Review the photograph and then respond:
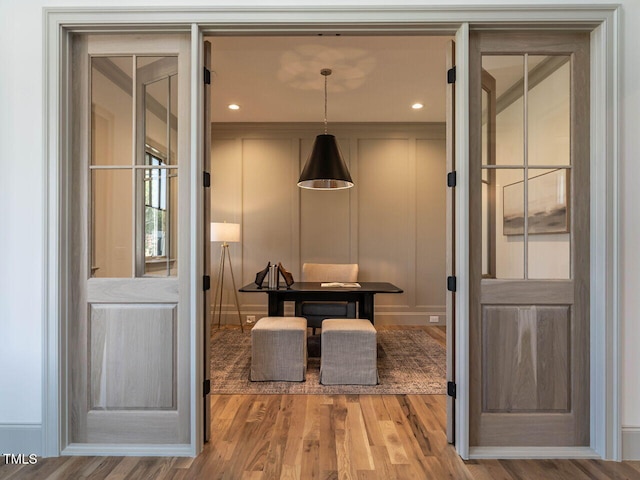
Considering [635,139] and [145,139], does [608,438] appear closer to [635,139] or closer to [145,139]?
[635,139]

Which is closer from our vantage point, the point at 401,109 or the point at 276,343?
the point at 276,343

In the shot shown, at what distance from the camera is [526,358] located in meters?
2.09

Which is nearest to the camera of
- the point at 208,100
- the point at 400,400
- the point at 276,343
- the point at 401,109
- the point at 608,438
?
the point at 608,438

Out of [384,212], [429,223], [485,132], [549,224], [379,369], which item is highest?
[485,132]

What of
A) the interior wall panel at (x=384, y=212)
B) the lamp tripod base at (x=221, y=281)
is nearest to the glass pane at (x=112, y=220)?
the lamp tripod base at (x=221, y=281)

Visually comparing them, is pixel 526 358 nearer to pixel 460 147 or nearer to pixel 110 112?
pixel 460 147

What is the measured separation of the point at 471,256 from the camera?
208 cm

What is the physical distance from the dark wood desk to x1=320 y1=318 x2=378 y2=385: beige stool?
639 millimetres

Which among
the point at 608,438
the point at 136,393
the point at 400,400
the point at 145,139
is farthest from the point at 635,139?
the point at 136,393

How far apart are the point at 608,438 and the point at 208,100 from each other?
108 inches

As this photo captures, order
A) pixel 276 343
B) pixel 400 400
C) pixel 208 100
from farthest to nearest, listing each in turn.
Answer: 1. pixel 276 343
2. pixel 400 400
3. pixel 208 100

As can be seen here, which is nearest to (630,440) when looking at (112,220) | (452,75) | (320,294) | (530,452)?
(530,452)

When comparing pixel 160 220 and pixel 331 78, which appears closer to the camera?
pixel 160 220

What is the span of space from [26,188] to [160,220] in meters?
0.69
